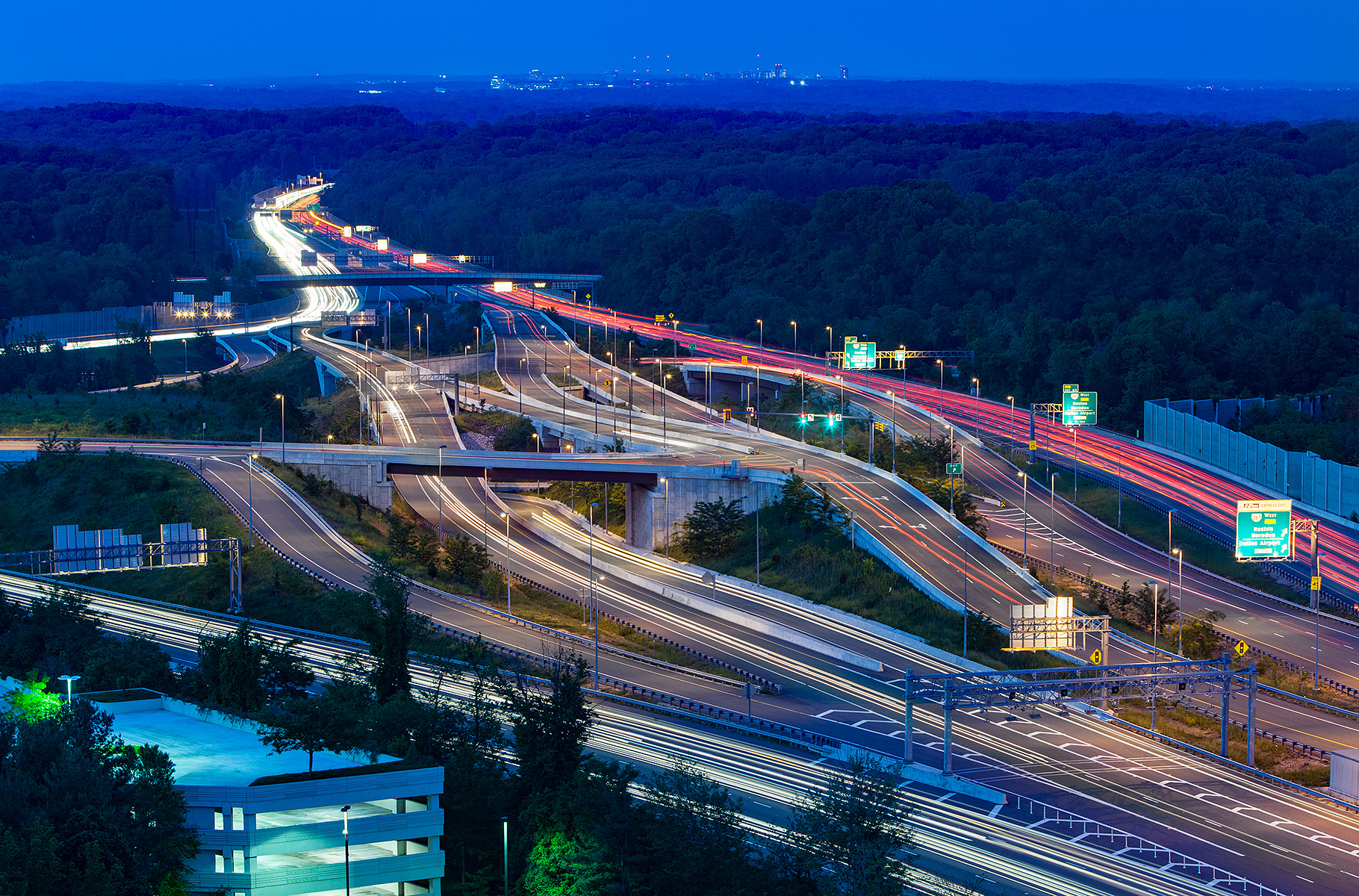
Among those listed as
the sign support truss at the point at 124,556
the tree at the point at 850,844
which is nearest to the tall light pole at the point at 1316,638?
the tree at the point at 850,844

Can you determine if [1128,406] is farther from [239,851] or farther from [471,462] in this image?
[239,851]

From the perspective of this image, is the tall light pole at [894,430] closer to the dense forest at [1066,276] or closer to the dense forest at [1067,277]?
the dense forest at [1067,277]

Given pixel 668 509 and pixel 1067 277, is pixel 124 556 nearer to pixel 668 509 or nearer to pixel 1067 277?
pixel 668 509

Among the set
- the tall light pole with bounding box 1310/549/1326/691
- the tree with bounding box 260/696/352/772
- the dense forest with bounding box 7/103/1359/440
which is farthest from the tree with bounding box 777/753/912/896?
the dense forest with bounding box 7/103/1359/440

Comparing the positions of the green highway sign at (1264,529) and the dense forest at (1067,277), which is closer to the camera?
the green highway sign at (1264,529)

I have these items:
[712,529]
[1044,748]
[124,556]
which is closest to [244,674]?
[124,556]
